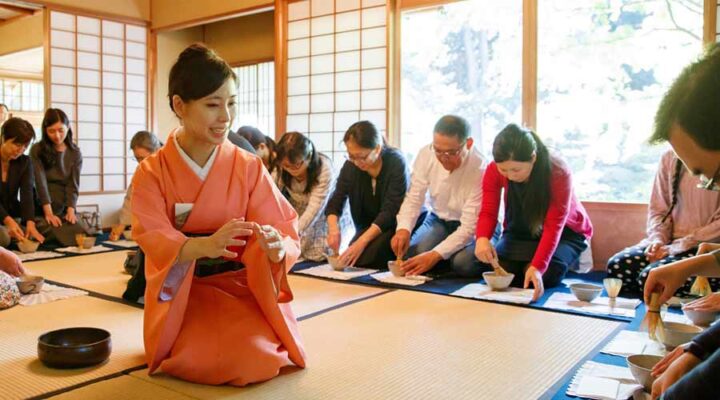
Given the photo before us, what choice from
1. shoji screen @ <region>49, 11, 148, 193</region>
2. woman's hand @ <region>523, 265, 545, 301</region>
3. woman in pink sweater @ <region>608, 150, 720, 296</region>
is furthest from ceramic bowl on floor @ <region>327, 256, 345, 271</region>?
shoji screen @ <region>49, 11, 148, 193</region>

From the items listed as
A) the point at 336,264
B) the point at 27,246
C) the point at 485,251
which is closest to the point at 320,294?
the point at 336,264

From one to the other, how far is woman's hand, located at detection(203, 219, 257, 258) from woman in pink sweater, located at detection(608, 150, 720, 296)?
2.29m

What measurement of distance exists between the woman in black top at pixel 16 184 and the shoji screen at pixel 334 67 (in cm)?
253

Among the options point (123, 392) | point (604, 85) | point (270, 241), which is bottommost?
point (123, 392)

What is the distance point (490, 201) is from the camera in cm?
353

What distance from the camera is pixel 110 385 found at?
1955 millimetres

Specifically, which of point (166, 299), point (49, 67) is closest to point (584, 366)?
point (166, 299)

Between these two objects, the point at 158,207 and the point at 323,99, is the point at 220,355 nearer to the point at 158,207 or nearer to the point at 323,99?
the point at 158,207

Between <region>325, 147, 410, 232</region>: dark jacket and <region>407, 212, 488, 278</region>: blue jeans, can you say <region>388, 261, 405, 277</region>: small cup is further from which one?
<region>325, 147, 410, 232</region>: dark jacket

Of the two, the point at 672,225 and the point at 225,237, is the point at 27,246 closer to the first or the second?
the point at 225,237

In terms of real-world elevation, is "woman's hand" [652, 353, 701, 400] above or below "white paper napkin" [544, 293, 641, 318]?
above

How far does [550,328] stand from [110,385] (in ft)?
5.67

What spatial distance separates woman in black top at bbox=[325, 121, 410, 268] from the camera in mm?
3910

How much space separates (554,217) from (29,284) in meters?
2.76
